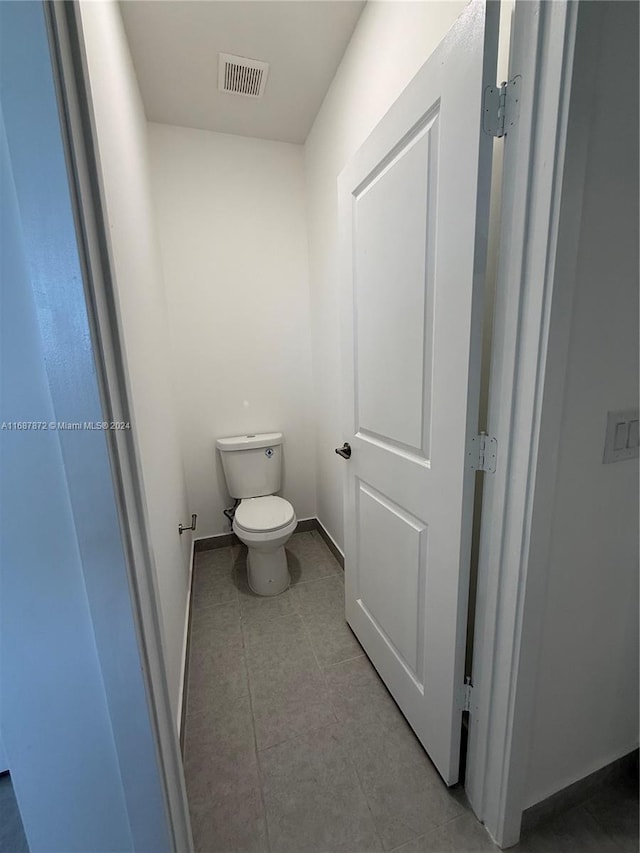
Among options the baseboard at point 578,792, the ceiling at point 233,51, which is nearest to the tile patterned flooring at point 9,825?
the baseboard at point 578,792

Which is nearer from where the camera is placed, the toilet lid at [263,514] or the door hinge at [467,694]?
the door hinge at [467,694]

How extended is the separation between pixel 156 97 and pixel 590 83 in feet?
6.45

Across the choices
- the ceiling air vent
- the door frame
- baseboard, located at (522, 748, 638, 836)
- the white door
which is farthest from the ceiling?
baseboard, located at (522, 748, 638, 836)

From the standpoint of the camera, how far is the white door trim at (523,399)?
0.58m

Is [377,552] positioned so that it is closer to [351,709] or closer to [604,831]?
[351,709]

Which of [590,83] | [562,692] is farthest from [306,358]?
[562,692]

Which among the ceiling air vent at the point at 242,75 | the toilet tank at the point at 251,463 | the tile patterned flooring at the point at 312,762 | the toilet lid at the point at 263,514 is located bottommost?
the tile patterned flooring at the point at 312,762

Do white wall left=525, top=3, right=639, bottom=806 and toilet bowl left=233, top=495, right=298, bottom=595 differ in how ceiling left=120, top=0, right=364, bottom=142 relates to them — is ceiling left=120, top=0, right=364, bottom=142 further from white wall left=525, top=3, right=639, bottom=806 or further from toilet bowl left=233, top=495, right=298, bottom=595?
toilet bowl left=233, top=495, right=298, bottom=595

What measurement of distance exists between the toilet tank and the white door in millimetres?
937

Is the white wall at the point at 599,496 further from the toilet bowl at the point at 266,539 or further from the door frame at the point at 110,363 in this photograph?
the toilet bowl at the point at 266,539

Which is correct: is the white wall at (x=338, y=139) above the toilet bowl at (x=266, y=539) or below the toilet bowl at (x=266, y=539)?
above

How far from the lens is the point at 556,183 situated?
585 millimetres

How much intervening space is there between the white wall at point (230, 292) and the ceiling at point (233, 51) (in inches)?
7.2

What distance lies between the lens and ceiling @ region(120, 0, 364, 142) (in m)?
1.25
